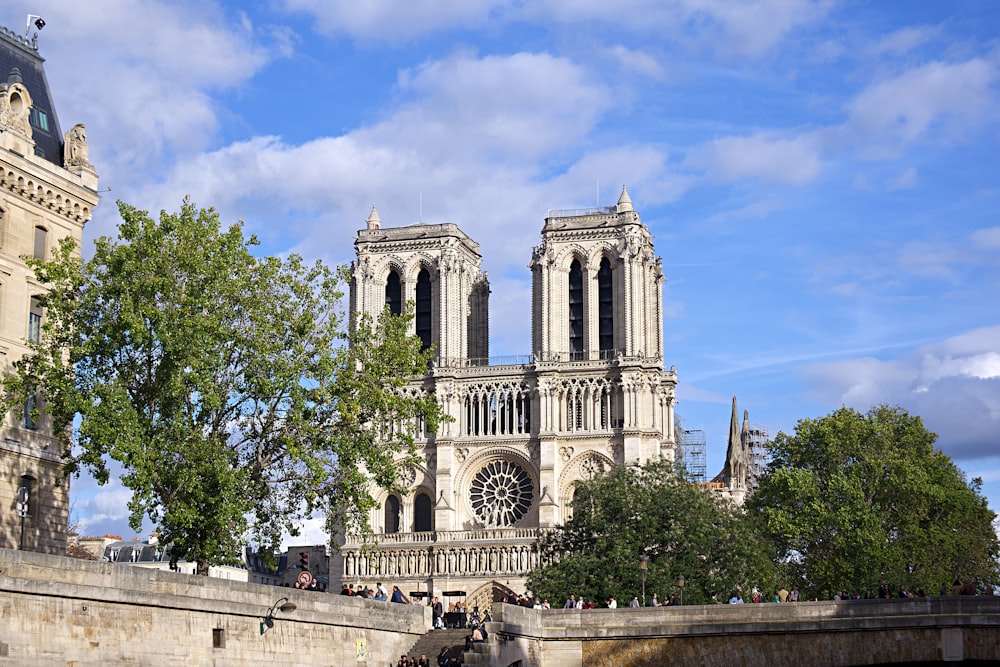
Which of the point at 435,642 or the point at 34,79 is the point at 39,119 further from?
the point at 435,642

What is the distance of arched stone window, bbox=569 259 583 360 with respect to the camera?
8731 cm

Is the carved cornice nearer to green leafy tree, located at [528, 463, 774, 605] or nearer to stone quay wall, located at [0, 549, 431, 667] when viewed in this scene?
stone quay wall, located at [0, 549, 431, 667]

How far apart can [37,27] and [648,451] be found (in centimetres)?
4590

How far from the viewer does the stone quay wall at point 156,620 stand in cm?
2655

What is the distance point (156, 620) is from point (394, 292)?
6133 centimetres

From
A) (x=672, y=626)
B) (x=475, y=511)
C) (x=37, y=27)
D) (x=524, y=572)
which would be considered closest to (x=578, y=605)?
(x=672, y=626)

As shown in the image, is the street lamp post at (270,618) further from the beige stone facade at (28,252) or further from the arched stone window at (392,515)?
the arched stone window at (392,515)

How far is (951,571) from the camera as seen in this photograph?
216ft

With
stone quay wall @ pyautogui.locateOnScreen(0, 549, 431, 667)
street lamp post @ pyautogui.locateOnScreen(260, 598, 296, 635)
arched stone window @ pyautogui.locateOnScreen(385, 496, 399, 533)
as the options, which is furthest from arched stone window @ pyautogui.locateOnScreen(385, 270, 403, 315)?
street lamp post @ pyautogui.locateOnScreen(260, 598, 296, 635)

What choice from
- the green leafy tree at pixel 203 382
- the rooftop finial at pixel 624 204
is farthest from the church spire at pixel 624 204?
the green leafy tree at pixel 203 382

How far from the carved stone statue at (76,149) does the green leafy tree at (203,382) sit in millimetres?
2783

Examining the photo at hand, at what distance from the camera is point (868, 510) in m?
61.9

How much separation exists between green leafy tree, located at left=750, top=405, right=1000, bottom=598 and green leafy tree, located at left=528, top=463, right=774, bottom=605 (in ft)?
13.1

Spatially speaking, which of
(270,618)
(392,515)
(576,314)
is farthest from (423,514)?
(270,618)
